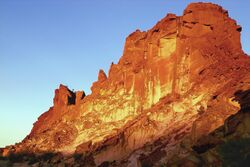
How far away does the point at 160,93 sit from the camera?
80.6 metres

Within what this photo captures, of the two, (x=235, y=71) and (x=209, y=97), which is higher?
(x=235, y=71)

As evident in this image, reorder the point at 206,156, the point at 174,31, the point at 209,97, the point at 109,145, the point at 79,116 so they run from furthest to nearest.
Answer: the point at 79,116, the point at 174,31, the point at 109,145, the point at 209,97, the point at 206,156

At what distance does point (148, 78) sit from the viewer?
282 ft

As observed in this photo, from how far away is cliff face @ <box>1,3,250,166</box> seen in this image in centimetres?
6225

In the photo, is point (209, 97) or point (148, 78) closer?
point (209, 97)

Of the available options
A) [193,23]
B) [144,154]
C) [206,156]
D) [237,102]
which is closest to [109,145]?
[144,154]

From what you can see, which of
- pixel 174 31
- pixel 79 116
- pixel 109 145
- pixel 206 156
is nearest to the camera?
pixel 206 156

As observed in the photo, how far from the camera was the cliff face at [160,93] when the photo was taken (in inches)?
2451

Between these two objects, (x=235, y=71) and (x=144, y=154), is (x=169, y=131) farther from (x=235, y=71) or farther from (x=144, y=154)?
(x=235, y=71)

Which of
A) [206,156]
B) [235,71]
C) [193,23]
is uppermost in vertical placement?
[193,23]

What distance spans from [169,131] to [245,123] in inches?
1255

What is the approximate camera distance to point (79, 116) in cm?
10369

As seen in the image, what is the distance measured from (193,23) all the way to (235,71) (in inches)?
709

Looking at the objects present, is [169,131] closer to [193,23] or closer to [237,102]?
[237,102]
